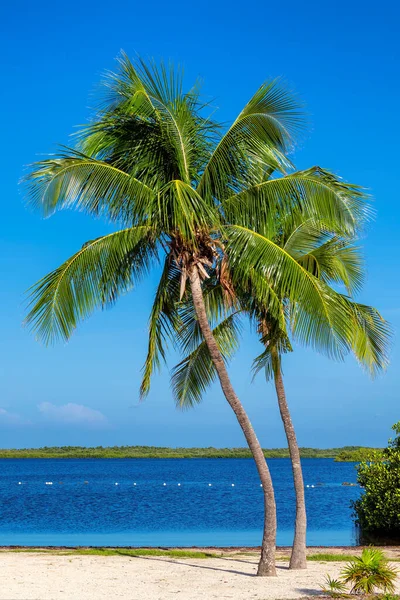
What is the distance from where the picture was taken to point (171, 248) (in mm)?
13906

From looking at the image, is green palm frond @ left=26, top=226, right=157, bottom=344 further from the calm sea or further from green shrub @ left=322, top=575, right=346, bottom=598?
the calm sea

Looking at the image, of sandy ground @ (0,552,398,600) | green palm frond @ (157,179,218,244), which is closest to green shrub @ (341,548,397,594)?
sandy ground @ (0,552,398,600)

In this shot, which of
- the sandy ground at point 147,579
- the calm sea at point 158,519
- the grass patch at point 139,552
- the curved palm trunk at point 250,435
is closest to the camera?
the sandy ground at point 147,579

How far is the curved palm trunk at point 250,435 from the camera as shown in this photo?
44.2ft

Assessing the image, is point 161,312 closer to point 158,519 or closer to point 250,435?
point 250,435

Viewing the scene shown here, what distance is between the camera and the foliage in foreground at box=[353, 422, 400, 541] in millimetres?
20953

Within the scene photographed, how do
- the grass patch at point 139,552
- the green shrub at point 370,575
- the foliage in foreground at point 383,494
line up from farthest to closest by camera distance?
the foliage in foreground at point 383,494 < the grass patch at point 139,552 < the green shrub at point 370,575

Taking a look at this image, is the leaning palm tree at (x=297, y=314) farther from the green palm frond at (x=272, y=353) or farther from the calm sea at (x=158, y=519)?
the calm sea at (x=158, y=519)

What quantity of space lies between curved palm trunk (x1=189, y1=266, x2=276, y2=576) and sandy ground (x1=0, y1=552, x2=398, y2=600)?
1.55 feet

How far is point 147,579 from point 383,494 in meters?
9.99

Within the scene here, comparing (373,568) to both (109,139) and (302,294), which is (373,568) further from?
(109,139)

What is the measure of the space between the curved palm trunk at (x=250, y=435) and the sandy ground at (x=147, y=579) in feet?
1.55

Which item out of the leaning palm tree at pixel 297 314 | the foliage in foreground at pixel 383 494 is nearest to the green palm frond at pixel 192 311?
the leaning palm tree at pixel 297 314

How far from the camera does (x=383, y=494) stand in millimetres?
21297
